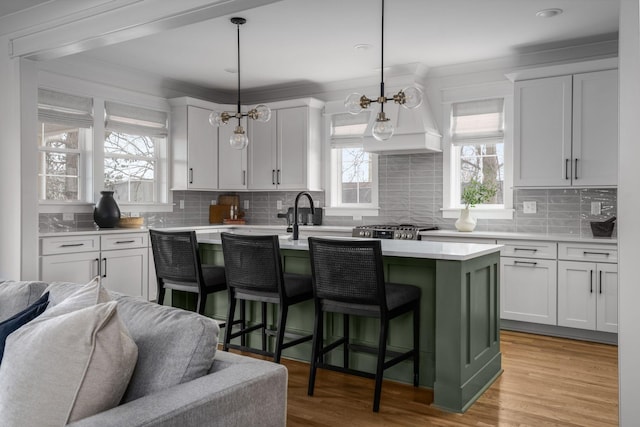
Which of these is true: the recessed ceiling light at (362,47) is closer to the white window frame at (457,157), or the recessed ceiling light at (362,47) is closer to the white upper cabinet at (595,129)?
the white window frame at (457,157)

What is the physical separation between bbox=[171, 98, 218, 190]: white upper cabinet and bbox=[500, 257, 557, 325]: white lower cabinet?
3.57m

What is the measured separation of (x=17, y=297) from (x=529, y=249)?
3.93 meters

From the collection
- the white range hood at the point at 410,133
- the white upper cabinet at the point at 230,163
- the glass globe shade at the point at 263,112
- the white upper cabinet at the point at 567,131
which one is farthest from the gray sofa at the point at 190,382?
the white upper cabinet at the point at 230,163

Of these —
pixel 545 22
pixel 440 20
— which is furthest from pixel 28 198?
pixel 545 22

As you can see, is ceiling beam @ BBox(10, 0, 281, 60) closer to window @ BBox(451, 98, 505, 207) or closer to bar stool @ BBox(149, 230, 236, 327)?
bar stool @ BBox(149, 230, 236, 327)

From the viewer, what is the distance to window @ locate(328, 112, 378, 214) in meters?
6.23

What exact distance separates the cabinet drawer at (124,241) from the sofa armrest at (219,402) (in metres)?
3.81

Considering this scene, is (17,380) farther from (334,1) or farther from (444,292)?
(334,1)

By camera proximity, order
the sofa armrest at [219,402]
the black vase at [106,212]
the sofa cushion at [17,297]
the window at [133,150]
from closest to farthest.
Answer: the sofa armrest at [219,402] → the sofa cushion at [17,297] → the black vase at [106,212] → the window at [133,150]

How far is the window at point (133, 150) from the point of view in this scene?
18.9 ft

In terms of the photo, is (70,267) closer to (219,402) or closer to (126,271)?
(126,271)

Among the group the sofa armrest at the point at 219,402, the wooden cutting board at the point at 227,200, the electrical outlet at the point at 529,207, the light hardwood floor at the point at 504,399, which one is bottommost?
the light hardwood floor at the point at 504,399

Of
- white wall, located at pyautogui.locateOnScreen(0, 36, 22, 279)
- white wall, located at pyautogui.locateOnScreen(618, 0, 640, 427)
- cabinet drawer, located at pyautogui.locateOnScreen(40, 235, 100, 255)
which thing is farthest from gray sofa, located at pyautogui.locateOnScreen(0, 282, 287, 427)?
cabinet drawer, located at pyautogui.locateOnScreen(40, 235, 100, 255)

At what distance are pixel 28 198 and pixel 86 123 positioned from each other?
5.24ft
